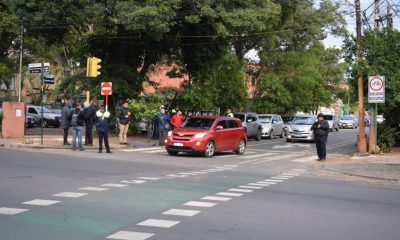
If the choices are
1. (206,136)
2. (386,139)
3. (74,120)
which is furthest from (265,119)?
(74,120)

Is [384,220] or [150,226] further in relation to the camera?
[384,220]

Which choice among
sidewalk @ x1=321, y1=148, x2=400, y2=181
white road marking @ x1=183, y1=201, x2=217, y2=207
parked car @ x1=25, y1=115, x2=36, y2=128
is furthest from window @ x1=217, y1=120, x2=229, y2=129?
parked car @ x1=25, y1=115, x2=36, y2=128

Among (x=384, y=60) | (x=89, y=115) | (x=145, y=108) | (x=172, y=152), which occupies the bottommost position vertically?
(x=172, y=152)

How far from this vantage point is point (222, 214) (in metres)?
8.23

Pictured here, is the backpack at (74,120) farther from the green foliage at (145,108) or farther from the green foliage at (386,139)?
the green foliage at (386,139)

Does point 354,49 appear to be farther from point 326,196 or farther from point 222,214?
point 222,214

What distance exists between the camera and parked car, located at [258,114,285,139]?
117 feet

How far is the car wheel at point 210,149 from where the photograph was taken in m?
19.8

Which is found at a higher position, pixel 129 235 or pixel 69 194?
pixel 69 194

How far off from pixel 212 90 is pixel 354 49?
1566 centimetres

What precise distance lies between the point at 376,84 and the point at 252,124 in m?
13.7

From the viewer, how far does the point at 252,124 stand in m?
33.2

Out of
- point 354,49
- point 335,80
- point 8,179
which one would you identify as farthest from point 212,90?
point 335,80

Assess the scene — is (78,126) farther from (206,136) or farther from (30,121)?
(30,121)
